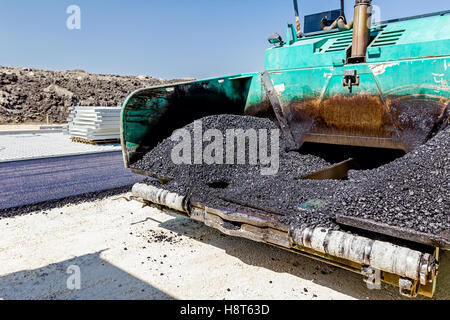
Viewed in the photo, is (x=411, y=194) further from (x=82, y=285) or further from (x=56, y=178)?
(x=56, y=178)

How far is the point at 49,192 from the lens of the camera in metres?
5.21

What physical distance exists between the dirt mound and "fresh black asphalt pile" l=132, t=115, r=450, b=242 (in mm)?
20402

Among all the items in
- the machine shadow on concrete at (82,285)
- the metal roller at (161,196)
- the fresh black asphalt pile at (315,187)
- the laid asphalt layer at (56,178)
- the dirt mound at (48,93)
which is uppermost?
the dirt mound at (48,93)

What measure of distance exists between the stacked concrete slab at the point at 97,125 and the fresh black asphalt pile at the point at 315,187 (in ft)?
20.9

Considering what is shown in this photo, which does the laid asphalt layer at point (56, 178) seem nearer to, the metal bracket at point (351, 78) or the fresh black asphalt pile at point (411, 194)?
the metal bracket at point (351, 78)

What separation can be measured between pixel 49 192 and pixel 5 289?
2.58 meters

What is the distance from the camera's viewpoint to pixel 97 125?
9961 mm

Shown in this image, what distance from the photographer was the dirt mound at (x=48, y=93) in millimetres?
21547

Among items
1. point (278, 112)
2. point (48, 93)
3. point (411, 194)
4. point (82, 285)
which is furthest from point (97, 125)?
point (48, 93)

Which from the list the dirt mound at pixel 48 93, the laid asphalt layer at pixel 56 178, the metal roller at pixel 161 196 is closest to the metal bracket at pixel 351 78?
the metal roller at pixel 161 196

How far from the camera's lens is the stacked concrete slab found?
9.93 meters

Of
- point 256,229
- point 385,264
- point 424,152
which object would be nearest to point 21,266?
point 256,229

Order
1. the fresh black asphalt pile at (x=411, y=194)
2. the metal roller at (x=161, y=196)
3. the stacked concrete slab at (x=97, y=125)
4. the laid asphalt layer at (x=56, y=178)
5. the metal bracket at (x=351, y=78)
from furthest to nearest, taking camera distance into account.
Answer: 1. the stacked concrete slab at (x=97, y=125)
2. the laid asphalt layer at (x=56, y=178)
3. the metal bracket at (x=351, y=78)
4. the metal roller at (x=161, y=196)
5. the fresh black asphalt pile at (x=411, y=194)
